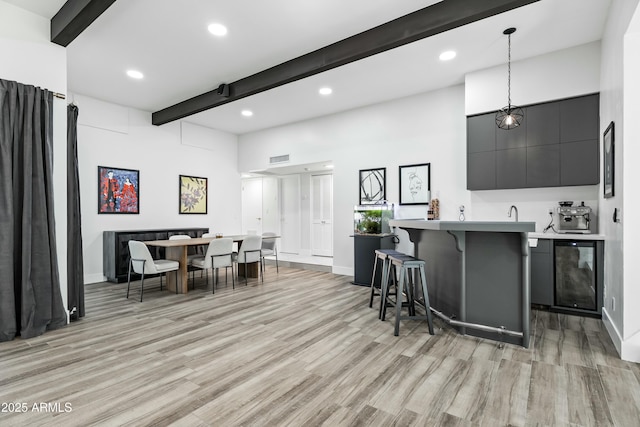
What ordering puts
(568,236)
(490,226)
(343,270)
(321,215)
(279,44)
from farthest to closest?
(321,215) → (343,270) → (279,44) → (568,236) → (490,226)

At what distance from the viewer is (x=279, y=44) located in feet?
12.6

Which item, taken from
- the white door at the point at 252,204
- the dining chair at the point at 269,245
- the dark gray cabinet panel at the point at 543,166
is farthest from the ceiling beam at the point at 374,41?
the white door at the point at 252,204

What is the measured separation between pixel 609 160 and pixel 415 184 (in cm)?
254

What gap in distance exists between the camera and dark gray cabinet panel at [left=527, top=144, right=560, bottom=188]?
402cm

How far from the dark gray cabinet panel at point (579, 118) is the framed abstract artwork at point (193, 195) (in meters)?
6.69

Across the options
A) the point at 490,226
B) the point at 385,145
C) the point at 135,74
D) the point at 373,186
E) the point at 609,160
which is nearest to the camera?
the point at 490,226

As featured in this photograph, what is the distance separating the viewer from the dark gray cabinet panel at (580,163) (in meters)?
3.82

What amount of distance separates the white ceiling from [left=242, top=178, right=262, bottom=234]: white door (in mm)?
4082

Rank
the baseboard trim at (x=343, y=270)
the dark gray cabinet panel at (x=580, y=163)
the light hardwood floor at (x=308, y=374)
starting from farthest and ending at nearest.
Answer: the baseboard trim at (x=343, y=270) < the dark gray cabinet panel at (x=580, y=163) < the light hardwood floor at (x=308, y=374)

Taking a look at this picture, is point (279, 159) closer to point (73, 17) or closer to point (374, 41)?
point (374, 41)

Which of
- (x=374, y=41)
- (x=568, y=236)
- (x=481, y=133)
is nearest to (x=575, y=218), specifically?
(x=568, y=236)

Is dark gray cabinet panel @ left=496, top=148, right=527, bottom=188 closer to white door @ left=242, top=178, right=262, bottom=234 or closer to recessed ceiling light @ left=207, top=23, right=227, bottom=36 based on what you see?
recessed ceiling light @ left=207, top=23, right=227, bottom=36

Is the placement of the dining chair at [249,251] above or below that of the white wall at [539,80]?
below

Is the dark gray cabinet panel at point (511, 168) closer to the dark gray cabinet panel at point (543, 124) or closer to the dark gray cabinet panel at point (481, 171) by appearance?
the dark gray cabinet panel at point (481, 171)
